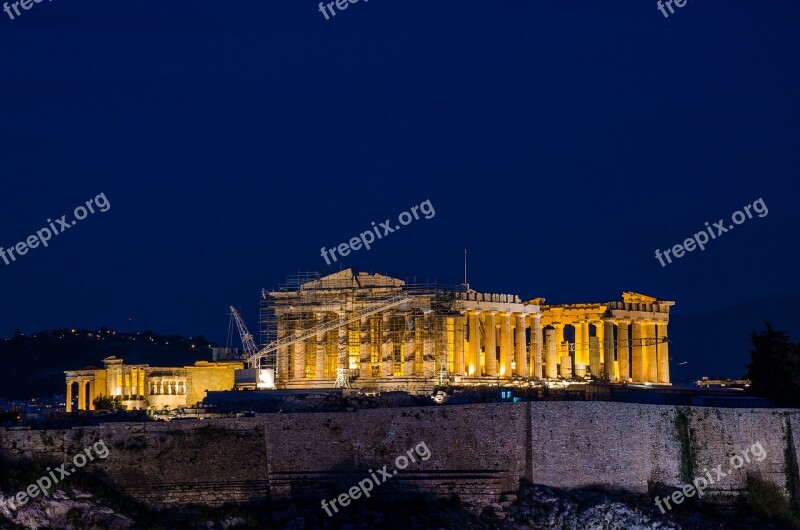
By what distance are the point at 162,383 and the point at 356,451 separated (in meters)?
37.2

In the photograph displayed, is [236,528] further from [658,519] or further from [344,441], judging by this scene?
[658,519]

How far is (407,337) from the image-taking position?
103938mm

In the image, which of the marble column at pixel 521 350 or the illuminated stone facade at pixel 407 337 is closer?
the illuminated stone facade at pixel 407 337

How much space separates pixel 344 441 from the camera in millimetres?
69062

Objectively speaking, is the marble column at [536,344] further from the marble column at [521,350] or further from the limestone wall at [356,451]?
the limestone wall at [356,451]

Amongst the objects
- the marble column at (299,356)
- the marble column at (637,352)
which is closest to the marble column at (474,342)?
the marble column at (299,356)

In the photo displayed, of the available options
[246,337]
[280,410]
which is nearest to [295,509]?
[280,410]

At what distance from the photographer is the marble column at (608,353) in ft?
368

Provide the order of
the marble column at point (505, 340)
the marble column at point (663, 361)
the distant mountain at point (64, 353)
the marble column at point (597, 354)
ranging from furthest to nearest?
the distant mountain at point (64, 353)
the marble column at point (663, 361)
the marble column at point (597, 354)
the marble column at point (505, 340)

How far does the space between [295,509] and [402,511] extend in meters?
3.94

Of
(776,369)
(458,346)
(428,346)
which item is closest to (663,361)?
(458,346)

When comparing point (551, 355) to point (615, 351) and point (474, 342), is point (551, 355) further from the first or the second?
point (474, 342)

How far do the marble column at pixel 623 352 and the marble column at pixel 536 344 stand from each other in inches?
207

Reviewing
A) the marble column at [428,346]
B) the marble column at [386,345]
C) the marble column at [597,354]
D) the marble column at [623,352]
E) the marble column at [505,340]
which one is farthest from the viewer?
the marble column at [597,354]
